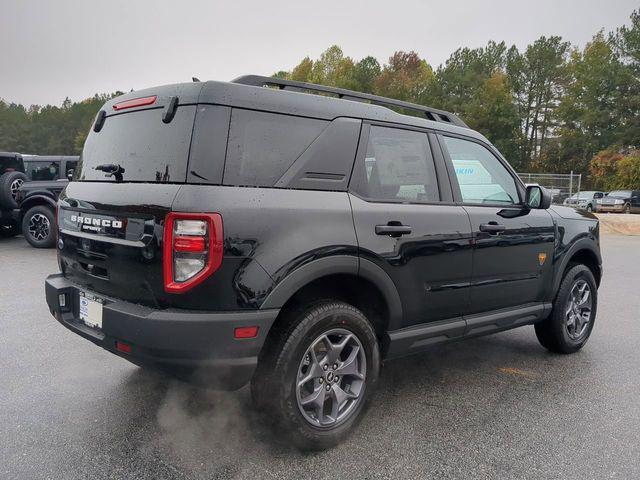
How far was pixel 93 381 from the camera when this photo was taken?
11.6 ft

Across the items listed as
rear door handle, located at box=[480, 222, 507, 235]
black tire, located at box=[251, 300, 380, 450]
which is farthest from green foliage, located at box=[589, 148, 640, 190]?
black tire, located at box=[251, 300, 380, 450]

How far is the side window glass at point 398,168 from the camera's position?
2.97 meters

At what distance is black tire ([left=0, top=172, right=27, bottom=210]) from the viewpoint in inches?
396

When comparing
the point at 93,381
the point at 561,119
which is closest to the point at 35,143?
the point at 561,119

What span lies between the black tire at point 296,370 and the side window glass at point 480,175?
1362 millimetres

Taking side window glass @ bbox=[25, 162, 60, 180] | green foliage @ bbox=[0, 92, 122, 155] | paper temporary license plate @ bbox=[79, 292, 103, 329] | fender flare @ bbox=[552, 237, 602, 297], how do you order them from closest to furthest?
paper temporary license plate @ bbox=[79, 292, 103, 329], fender flare @ bbox=[552, 237, 602, 297], side window glass @ bbox=[25, 162, 60, 180], green foliage @ bbox=[0, 92, 122, 155]

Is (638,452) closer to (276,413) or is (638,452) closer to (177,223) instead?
(276,413)

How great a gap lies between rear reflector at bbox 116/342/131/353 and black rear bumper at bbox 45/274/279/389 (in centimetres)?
2

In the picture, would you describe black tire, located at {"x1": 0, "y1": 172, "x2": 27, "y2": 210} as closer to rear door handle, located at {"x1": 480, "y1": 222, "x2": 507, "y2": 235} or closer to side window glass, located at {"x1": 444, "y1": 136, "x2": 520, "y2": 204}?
side window glass, located at {"x1": 444, "y1": 136, "x2": 520, "y2": 204}

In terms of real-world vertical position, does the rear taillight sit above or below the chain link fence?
below

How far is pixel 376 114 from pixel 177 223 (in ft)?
4.75

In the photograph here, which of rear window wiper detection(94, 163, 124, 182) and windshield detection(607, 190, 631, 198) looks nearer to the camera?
rear window wiper detection(94, 163, 124, 182)

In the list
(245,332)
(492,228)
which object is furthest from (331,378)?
(492,228)

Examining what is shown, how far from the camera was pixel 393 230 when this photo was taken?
2.90 metres
